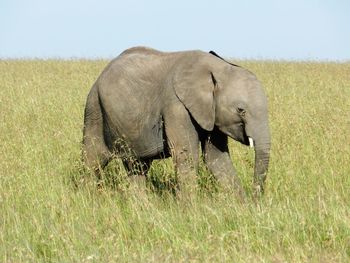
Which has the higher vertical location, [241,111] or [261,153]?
[241,111]

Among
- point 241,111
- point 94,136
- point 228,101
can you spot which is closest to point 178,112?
point 228,101

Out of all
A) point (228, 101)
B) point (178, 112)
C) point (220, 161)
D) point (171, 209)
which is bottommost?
point (171, 209)

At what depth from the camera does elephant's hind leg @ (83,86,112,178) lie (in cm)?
706

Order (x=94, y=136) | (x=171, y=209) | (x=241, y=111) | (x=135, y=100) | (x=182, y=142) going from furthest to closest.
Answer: (x=94, y=136), (x=135, y=100), (x=182, y=142), (x=241, y=111), (x=171, y=209)

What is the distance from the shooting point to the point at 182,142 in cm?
614

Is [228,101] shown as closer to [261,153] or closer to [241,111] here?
[241,111]

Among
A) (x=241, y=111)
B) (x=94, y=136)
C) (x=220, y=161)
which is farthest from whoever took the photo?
(x=94, y=136)

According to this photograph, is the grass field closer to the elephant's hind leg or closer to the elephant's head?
the elephant's hind leg

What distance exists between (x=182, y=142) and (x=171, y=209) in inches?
35.6

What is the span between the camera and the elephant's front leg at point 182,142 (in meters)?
6.09

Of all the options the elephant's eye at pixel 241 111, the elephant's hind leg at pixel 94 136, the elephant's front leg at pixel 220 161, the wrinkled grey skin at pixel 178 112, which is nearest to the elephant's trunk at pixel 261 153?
the wrinkled grey skin at pixel 178 112

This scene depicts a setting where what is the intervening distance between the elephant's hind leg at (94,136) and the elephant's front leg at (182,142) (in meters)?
1.12

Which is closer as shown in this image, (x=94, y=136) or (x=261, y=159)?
(x=261, y=159)

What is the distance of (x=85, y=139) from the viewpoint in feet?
23.8
